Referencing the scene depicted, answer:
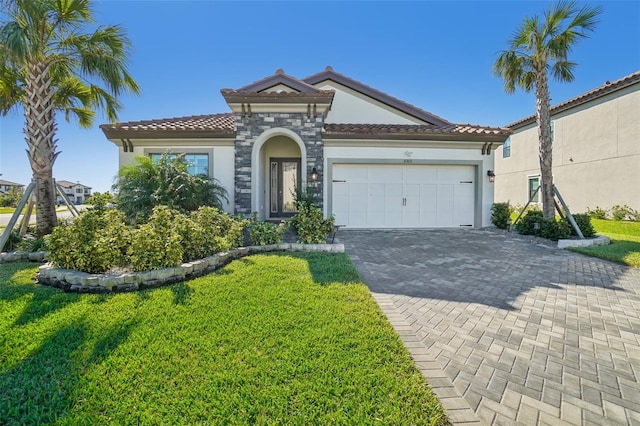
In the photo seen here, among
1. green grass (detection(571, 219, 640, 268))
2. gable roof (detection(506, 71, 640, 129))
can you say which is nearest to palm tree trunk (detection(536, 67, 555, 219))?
green grass (detection(571, 219, 640, 268))

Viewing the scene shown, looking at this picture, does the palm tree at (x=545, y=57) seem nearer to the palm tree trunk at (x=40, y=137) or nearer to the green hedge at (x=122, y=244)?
the green hedge at (x=122, y=244)

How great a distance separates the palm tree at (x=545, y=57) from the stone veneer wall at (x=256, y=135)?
730 centimetres

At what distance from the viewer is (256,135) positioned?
9.88 m

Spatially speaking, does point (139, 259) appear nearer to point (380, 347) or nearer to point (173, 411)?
point (173, 411)

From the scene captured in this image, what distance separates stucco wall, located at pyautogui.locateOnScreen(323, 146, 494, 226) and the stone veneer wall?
1.13m

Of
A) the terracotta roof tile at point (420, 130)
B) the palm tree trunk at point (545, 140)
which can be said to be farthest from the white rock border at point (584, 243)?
the terracotta roof tile at point (420, 130)

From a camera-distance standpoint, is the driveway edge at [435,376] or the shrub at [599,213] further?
the shrub at [599,213]

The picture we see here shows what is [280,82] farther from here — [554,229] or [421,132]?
[554,229]

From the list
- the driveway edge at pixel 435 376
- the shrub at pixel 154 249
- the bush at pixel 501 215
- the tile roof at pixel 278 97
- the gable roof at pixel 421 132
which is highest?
the tile roof at pixel 278 97

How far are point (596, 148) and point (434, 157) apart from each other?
35.2 feet

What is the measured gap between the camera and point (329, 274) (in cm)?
552

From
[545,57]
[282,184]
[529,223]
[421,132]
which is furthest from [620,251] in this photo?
[282,184]

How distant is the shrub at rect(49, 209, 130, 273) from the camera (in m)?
4.97

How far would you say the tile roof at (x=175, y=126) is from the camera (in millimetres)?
10117
